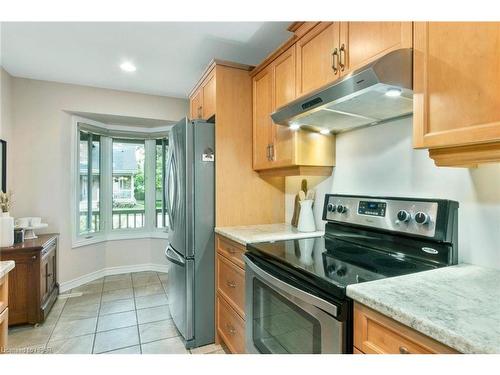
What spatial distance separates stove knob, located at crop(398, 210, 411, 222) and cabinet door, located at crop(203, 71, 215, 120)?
5.11ft

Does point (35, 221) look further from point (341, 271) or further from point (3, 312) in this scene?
point (341, 271)

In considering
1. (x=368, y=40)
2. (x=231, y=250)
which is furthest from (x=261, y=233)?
(x=368, y=40)

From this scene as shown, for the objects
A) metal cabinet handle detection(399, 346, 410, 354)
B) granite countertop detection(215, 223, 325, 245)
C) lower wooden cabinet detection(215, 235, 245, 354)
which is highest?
granite countertop detection(215, 223, 325, 245)

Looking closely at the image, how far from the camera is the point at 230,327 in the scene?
1.97 meters

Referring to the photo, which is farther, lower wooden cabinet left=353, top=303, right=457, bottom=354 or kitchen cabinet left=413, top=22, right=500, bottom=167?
kitchen cabinet left=413, top=22, right=500, bottom=167

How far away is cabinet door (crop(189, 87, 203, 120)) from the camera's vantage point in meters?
2.63

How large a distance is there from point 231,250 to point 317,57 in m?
1.34

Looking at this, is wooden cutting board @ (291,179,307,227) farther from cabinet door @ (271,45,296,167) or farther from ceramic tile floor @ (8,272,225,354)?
ceramic tile floor @ (8,272,225,354)

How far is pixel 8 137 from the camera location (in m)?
2.90

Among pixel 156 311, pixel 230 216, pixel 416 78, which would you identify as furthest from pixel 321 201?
pixel 156 311

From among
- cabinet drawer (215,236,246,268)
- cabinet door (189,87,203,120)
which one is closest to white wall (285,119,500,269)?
cabinet drawer (215,236,246,268)

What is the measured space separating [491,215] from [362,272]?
0.62 metres

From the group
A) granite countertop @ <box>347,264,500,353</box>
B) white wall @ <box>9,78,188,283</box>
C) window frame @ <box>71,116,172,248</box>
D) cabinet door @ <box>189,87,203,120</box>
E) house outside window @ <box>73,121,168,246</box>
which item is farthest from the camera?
house outside window @ <box>73,121,168,246</box>

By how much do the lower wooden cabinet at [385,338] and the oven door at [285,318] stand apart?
2.3 inches
